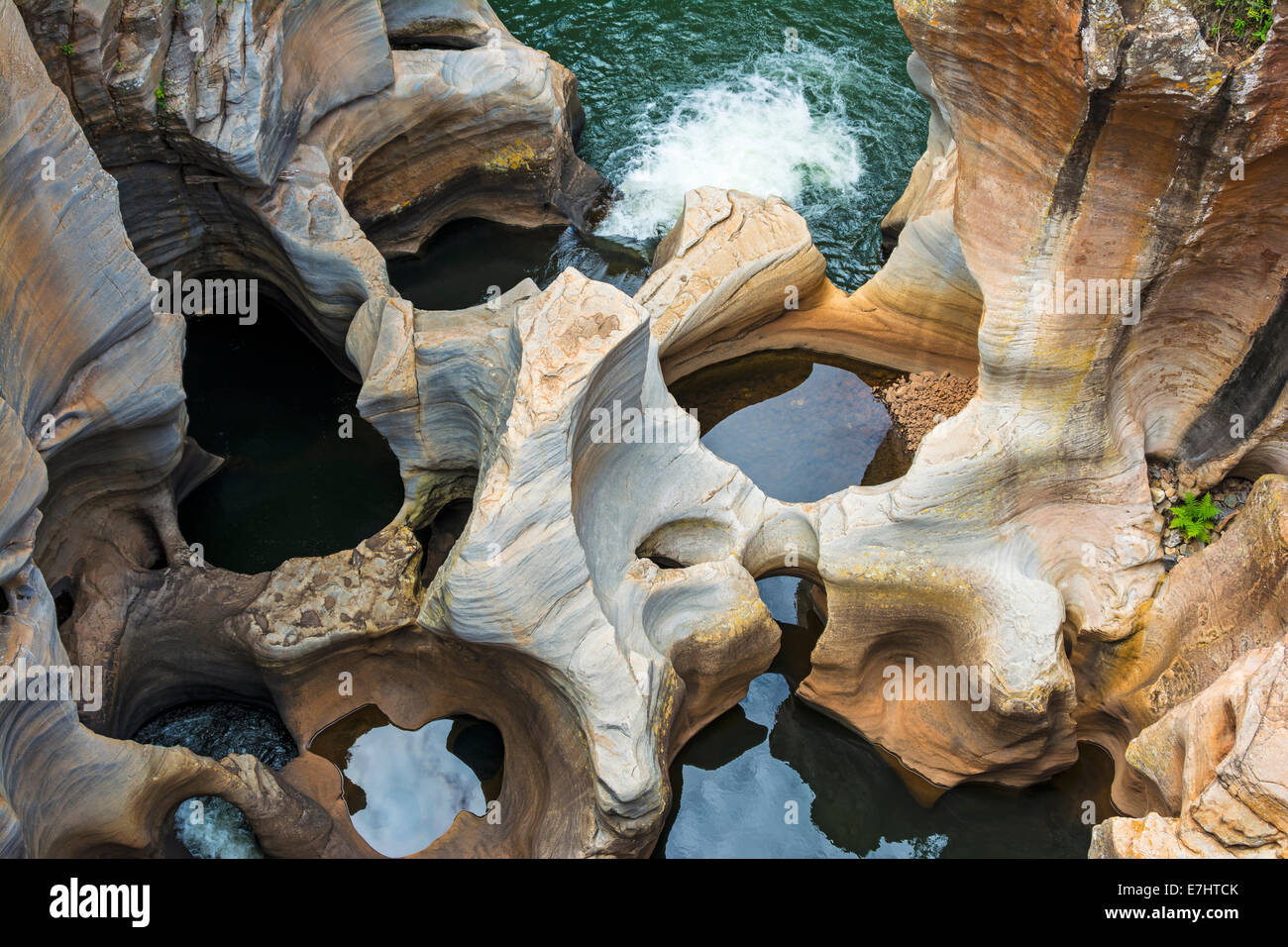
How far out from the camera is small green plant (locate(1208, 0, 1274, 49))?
691 cm

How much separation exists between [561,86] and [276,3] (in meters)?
3.82

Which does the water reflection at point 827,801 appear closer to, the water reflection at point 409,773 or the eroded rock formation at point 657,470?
the eroded rock formation at point 657,470

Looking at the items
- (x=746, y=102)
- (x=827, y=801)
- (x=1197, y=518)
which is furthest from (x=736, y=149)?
(x=827, y=801)

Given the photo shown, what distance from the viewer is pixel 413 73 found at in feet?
40.3

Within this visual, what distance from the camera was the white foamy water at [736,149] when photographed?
13438 millimetres

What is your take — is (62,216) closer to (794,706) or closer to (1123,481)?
(794,706)

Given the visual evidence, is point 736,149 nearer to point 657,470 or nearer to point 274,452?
point 657,470

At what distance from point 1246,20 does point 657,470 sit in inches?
190

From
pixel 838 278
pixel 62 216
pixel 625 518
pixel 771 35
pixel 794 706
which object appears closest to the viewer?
pixel 62 216

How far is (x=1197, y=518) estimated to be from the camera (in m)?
8.83

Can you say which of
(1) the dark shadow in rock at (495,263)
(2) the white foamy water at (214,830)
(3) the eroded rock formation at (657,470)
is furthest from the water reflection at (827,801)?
(1) the dark shadow in rock at (495,263)

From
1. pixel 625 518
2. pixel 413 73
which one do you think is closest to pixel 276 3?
pixel 413 73

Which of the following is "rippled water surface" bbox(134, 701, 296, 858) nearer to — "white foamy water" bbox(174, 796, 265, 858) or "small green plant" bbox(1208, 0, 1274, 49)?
"white foamy water" bbox(174, 796, 265, 858)

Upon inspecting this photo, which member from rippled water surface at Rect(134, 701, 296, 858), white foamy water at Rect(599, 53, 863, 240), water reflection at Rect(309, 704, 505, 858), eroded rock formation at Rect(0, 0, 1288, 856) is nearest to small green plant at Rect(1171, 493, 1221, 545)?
eroded rock formation at Rect(0, 0, 1288, 856)
